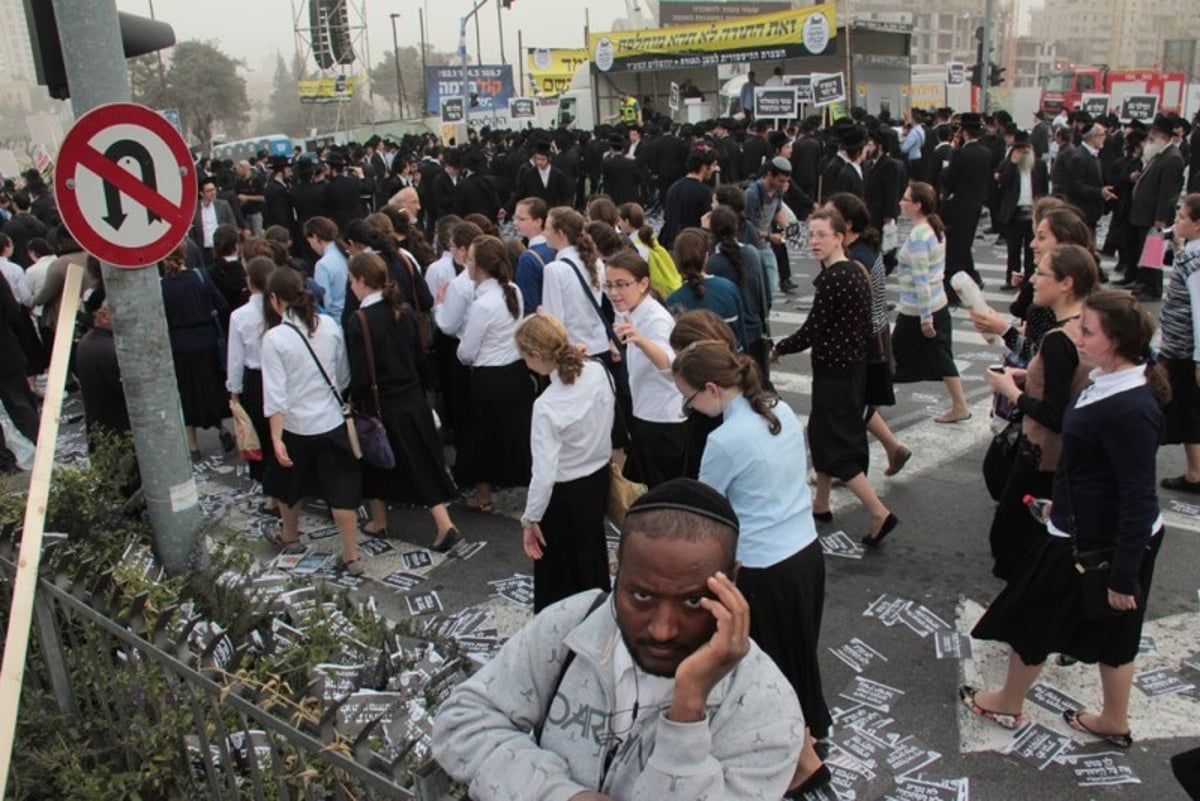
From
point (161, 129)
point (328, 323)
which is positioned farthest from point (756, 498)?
point (328, 323)

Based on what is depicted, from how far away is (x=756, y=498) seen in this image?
3.40 meters

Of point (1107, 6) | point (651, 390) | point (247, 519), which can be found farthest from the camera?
point (1107, 6)

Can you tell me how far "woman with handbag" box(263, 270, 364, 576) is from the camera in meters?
5.34

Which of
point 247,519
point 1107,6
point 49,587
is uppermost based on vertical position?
point 1107,6

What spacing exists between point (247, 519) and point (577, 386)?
342 cm

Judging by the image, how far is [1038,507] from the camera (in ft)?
12.9

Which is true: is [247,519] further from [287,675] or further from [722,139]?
[722,139]

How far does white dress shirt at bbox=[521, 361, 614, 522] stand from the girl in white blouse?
0.81 metres

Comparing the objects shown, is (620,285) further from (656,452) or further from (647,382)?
(656,452)

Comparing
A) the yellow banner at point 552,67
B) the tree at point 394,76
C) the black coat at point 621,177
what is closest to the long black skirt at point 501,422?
the black coat at point 621,177

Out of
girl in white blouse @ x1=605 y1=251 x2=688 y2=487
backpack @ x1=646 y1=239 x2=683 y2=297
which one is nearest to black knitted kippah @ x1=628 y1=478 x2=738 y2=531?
girl in white blouse @ x1=605 y1=251 x2=688 y2=487

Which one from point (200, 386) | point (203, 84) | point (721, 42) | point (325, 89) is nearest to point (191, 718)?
point (200, 386)

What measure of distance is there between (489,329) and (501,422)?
0.65m

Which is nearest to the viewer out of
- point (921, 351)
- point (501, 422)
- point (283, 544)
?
point (283, 544)
